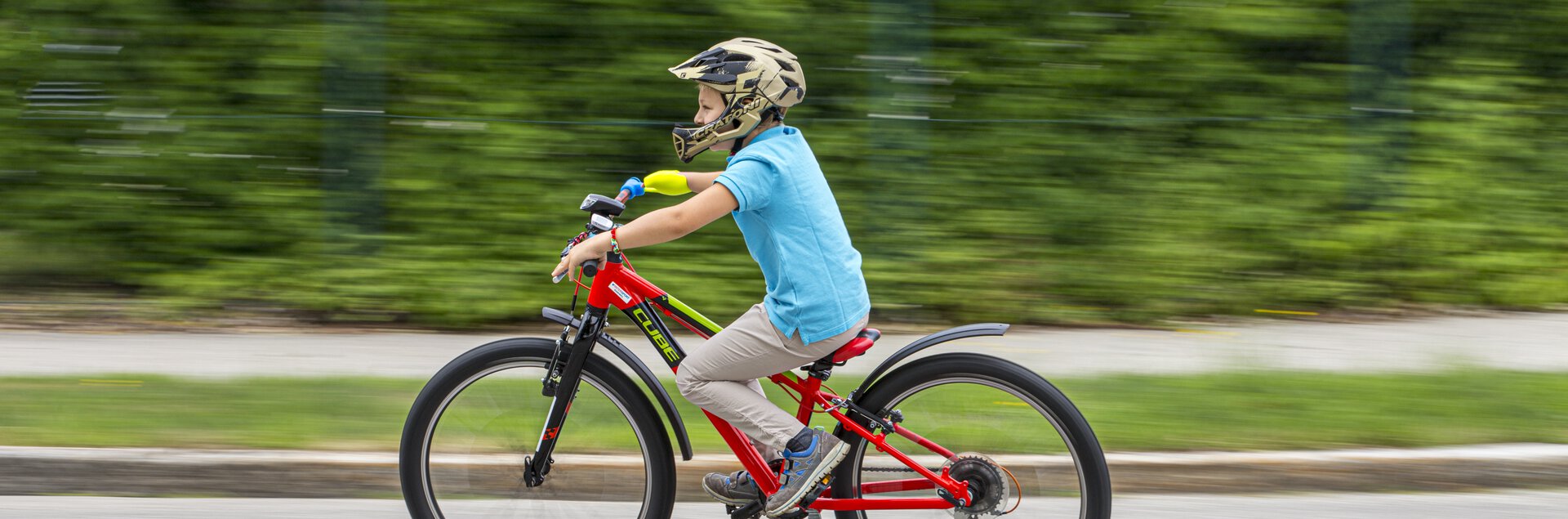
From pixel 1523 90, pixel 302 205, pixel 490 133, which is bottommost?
pixel 302 205

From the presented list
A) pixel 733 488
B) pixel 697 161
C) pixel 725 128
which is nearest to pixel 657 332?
pixel 733 488

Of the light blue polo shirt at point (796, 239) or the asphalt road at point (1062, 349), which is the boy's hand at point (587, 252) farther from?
the asphalt road at point (1062, 349)

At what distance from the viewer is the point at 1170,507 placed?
480cm

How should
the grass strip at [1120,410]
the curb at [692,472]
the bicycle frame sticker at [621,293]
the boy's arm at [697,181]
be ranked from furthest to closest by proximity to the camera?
the grass strip at [1120,410]
the curb at [692,472]
the boy's arm at [697,181]
the bicycle frame sticker at [621,293]

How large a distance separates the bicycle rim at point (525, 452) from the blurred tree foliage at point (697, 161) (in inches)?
133

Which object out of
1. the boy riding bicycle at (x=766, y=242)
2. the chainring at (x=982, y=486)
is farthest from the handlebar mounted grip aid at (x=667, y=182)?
the chainring at (x=982, y=486)

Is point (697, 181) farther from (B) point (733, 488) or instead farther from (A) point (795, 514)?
(A) point (795, 514)

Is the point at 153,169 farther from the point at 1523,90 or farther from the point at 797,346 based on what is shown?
the point at 1523,90

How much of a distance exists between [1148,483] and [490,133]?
4.20 metres

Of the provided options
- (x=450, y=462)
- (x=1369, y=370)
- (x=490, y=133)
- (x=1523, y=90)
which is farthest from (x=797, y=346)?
(x=1523, y=90)

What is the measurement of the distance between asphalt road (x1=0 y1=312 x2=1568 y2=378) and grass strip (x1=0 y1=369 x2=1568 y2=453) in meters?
0.25

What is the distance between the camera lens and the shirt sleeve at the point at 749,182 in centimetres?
347

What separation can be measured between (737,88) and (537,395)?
1112mm

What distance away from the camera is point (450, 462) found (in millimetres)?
4016
